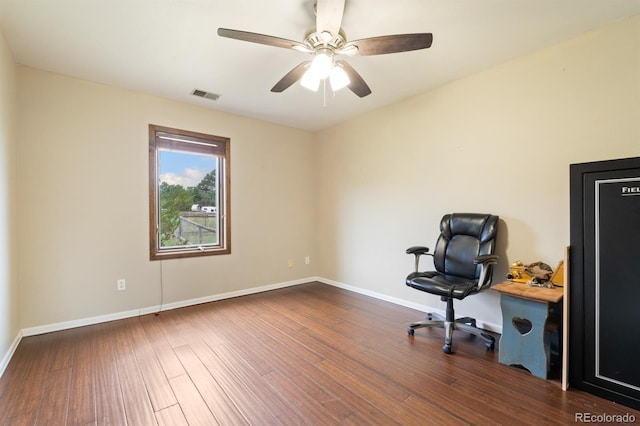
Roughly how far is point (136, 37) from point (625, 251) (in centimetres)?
362

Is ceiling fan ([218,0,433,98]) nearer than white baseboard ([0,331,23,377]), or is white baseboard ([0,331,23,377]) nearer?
ceiling fan ([218,0,433,98])

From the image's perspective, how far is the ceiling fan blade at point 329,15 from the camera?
1.60m

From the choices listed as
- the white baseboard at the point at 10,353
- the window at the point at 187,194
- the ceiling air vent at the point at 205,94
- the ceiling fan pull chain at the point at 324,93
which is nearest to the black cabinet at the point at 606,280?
the ceiling fan pull chain at the point at 324,93

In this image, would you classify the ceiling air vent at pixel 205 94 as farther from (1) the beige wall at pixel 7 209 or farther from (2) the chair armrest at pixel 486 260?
(2) the chair armrest at pixel 486 260

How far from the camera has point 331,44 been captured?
1971 mm

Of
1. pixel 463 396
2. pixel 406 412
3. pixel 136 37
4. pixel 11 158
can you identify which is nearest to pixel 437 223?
pixel 463 396

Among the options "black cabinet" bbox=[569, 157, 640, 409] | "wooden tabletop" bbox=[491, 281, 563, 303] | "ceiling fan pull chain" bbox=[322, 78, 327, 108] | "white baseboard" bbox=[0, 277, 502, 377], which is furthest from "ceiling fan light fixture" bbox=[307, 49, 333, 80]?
"white baseboard" bbox=[0, 277, 502, 377]

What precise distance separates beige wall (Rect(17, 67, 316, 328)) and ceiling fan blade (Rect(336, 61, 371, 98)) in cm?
211

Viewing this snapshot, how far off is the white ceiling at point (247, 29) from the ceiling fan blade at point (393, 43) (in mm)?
239

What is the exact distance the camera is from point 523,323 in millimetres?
2123

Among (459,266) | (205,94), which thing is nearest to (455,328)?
(459,266)

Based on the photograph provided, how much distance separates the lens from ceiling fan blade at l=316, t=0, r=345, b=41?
63.1 inches

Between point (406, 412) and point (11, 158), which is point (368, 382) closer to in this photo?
point (406, 412)

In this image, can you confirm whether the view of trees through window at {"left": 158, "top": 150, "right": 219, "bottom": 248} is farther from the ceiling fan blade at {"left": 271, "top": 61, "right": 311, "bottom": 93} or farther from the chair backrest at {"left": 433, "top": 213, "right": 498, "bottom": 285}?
the chair backrest at {"left": 433, "top": 213, "right": 498, "bottom": 285}
